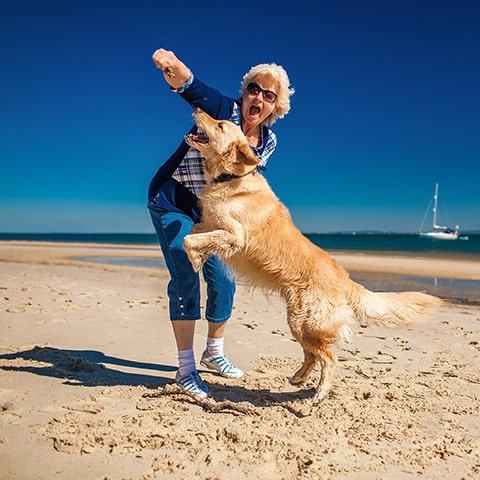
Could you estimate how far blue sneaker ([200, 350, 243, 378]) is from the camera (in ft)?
12.8

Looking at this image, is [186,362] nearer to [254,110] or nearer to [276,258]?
[276,258]

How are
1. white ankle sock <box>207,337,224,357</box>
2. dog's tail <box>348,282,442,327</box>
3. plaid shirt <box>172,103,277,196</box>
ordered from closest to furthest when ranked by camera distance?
dog's tail <box>348,282,442,327</box> → plaid shirt <box>172,103,277,196</box> → white ankle sock <box>207,337,224,357</box>

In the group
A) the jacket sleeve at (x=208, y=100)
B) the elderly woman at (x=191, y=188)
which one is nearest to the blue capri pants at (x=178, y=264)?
the elderly woman at (x=191, y=188)

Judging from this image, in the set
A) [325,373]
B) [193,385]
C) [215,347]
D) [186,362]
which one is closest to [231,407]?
[193,385]

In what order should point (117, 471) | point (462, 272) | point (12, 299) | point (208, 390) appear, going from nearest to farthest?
point (117, 471) < point (208, 390) < point (12, 299) < point (462, 272)

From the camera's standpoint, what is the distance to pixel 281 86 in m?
3.62

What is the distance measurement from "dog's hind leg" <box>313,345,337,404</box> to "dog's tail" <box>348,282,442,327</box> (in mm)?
373

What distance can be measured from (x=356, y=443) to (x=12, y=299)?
5.66 metres

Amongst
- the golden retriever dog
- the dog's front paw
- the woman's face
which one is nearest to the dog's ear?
the golden retriever dog

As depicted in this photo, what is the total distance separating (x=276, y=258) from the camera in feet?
11.2

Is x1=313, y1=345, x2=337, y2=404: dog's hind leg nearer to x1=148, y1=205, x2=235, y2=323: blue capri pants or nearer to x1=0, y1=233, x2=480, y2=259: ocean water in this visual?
x1=148, y1=205, x2=235, y2=323: blue capri pants

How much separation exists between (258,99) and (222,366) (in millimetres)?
2383

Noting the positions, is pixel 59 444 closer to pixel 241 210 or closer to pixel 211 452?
pixel 211 452

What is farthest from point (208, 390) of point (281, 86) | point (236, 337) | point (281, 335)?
point (281, 86)
